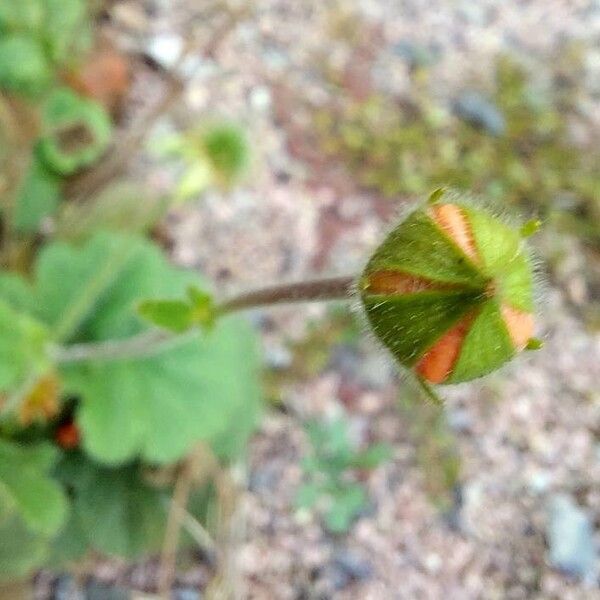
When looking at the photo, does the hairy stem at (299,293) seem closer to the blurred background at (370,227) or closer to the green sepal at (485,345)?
the green sepal at (485,345)

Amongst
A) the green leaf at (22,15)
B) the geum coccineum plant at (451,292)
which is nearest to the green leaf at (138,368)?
the green leaf at (22,15)

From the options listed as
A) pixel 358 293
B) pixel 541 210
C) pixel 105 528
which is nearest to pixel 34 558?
pixel 105 528

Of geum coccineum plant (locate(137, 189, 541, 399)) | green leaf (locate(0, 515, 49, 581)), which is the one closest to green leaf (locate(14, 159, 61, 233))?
green leaf (locate(0, 515, 49, 581))

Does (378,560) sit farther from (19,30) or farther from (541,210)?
(19,30)

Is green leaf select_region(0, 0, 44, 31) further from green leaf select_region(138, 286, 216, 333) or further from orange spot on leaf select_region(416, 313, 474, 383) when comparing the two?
orange spot on leaf select_region(416, 313, 474, 383)

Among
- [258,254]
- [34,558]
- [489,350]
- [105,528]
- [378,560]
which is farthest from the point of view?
[258,254]

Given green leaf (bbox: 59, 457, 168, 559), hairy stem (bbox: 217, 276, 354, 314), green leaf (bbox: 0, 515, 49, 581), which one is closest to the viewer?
hairy stem (bbox: 217, 276, 354, 314)
